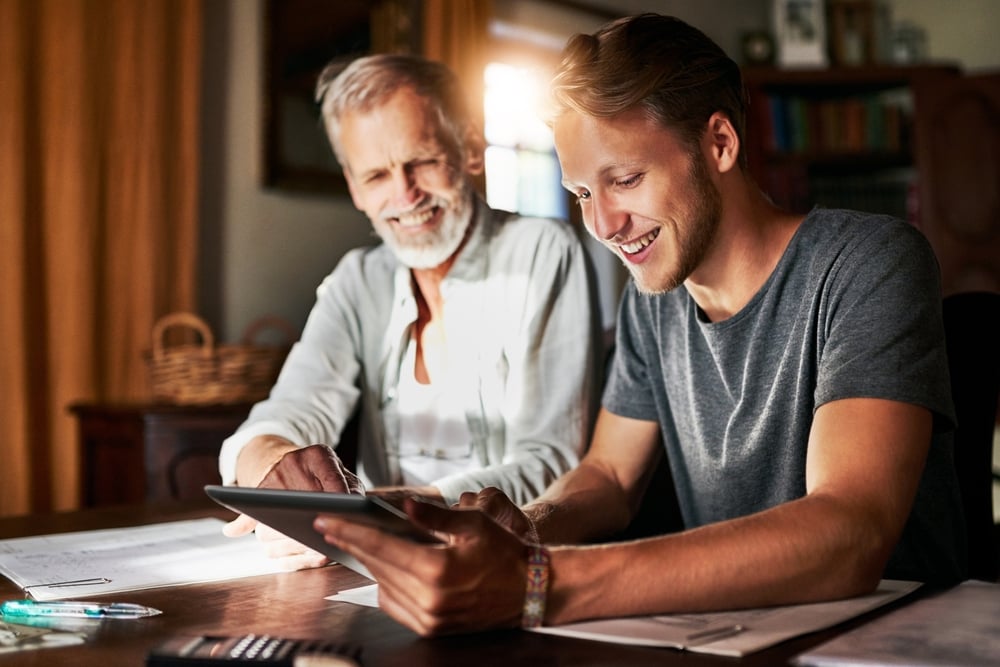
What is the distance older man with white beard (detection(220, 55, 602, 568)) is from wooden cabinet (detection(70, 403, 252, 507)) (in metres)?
0.99

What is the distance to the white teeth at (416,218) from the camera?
6.07 feet

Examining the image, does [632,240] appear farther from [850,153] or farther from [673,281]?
[850,153]

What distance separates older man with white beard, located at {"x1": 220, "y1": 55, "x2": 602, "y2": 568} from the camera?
1777 millimetres

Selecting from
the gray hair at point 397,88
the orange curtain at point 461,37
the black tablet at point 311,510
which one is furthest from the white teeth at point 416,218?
the orange curtain at point 461,37

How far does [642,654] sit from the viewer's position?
31.8 inches

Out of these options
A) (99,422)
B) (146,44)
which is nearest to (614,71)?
(99,422)

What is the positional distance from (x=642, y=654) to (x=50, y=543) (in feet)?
2.88

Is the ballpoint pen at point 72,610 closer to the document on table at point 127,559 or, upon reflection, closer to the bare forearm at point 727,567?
the document on table at point 127,559

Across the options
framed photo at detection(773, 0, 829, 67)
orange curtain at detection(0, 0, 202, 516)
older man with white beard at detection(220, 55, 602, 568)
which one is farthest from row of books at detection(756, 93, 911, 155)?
older man with white beard at detection(220, 55, 602, 568)

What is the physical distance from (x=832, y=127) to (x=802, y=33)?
0.59m

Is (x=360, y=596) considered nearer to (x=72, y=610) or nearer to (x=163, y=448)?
Answer: (x=72, y=610)

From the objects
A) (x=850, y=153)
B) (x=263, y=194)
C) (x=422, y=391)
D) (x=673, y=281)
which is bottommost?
(x=422, y=391)

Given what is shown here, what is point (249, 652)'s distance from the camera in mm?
779

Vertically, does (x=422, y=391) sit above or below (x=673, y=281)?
below
